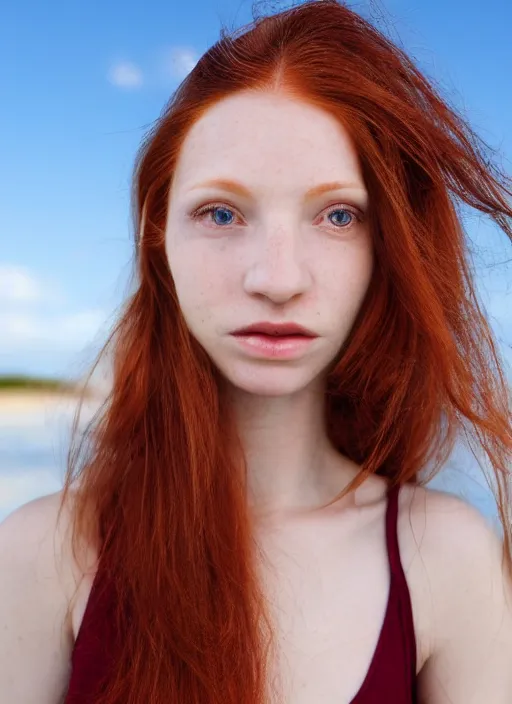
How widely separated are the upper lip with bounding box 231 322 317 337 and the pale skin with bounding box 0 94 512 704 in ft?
0.04

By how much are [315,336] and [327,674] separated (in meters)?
0.51

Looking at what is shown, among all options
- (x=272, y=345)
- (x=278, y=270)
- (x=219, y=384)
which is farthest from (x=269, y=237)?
(x=219, y=384)

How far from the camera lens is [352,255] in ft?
4.64

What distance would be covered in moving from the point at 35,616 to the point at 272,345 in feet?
1.84

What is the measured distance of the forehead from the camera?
1.35 meters

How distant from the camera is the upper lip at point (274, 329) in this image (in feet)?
4.43

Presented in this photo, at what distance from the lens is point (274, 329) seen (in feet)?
4.43

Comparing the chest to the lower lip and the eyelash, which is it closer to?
the lower lip

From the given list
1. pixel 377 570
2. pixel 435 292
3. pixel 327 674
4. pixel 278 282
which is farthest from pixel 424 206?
pixel 327 674

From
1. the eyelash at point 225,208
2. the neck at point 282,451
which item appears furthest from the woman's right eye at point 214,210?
the neck at point 282,451

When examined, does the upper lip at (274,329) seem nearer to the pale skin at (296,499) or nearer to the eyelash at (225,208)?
the pale skin at (296,499)

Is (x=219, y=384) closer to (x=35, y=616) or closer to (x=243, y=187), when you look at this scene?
(x=243, y=187)

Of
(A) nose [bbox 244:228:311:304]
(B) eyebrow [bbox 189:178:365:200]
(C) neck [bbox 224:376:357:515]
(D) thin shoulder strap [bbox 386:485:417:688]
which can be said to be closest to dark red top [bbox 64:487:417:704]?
(D) thin shoulder strap [bbox 386:485:417:688]

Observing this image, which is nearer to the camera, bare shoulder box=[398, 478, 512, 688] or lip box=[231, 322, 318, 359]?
lip box=[231, 322, 318, 359]
